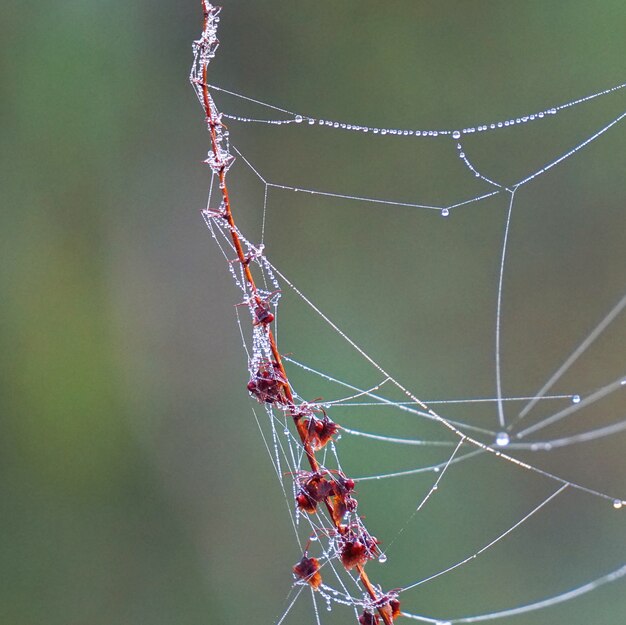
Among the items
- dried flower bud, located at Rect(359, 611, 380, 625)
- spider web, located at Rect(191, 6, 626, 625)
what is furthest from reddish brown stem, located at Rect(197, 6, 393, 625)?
spider web, located at Rect(191, 6, 626, 625)

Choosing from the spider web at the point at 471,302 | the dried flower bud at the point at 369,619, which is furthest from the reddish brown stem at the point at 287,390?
the spider web at the point at 471,302

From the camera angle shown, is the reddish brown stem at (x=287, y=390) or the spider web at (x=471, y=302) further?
the spider web at (x=471, y=302)

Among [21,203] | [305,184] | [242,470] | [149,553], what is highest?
[305,184]

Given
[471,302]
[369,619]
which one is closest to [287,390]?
[369,619]

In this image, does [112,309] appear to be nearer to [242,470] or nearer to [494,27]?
[242,470]

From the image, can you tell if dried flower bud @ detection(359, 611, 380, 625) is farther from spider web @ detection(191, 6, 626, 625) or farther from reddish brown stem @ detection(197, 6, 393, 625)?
spider web @ detection(191, 6, 626, 625)

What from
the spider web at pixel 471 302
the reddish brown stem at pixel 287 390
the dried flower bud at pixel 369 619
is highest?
the spider web at pixel 471 302

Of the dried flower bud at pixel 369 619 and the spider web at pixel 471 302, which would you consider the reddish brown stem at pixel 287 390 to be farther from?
the spider web at pixel 471 302

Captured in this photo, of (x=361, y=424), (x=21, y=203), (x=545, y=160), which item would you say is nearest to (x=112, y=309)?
(x=21, y=203)

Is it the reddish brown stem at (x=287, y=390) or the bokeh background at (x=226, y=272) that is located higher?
the bokeh background at (x=226, y=272)
